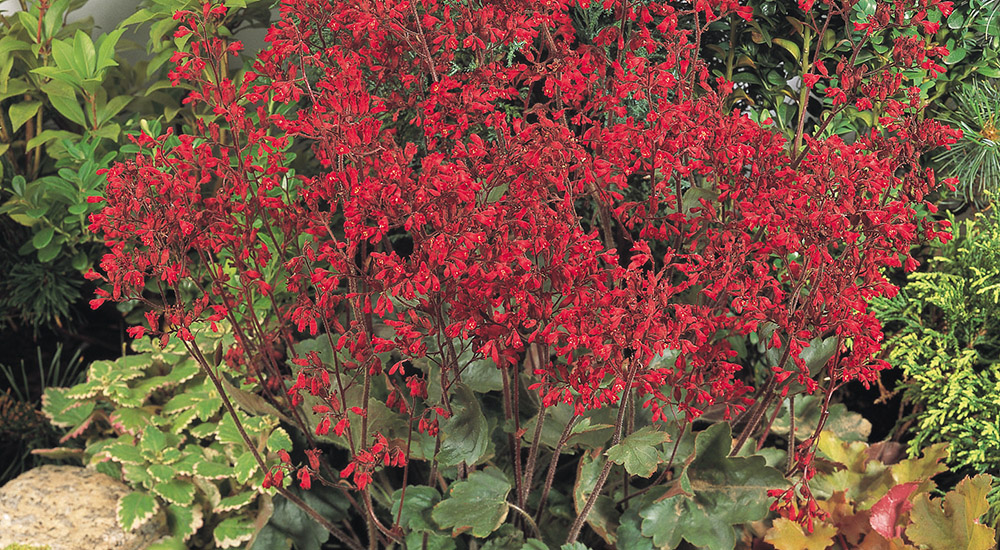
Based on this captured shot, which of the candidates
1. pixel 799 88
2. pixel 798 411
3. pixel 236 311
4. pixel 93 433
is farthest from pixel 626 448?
pixel 93 433

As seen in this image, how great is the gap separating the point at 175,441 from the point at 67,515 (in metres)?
0.28

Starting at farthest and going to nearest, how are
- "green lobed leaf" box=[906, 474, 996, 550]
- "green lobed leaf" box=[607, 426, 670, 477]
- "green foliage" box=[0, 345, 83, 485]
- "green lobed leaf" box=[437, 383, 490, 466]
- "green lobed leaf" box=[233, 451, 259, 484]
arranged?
"green foliage" box=[0, 345, 83, 485]
"green lobed leaf" box=[233, 451, 259, 484]
"green lobed leaf" box=[906, 474, 996, 550]
"green lobed leaf" box=[437, 383, 490, 466]
"green lobed leaf" box=[607, 426, 670, 477]

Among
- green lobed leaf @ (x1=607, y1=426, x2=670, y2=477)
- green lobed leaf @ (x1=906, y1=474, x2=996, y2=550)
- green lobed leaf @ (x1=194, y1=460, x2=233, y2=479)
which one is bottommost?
green lobed leaf @ (x1=906, y1=474, x2=996, y2=550)

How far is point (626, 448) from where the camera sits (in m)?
1.36

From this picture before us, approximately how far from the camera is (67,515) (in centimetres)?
188

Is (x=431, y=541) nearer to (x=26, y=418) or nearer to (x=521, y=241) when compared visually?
(x=521, y=241)

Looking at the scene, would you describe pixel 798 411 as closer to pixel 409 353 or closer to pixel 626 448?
pixel 626 448

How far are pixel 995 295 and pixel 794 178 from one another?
0.79 m

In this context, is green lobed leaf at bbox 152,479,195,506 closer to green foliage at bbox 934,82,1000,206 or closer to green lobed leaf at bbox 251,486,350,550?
green lobed leaf at bbox 251,486,350,550

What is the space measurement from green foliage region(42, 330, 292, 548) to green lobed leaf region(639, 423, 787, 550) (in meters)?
0.85

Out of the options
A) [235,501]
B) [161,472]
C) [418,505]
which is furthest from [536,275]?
[161,472]

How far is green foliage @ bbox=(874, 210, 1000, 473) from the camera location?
192 centimetres

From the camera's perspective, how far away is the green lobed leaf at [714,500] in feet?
5.11

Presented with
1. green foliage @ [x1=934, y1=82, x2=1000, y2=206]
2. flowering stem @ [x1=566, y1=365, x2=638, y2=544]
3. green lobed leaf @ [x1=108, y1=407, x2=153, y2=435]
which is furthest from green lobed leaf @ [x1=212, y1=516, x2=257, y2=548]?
green foliage @ [x1=934, y1=82, x2=1000, y2=206]
